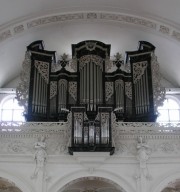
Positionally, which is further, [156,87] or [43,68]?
[43,68]

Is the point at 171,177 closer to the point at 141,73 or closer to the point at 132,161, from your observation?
the point at 132,161

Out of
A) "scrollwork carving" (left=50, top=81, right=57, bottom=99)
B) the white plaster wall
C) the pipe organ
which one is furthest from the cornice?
the white plaster wall

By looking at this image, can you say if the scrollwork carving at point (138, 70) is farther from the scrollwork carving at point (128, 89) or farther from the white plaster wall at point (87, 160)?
the white plaster wall at point (87, 160)

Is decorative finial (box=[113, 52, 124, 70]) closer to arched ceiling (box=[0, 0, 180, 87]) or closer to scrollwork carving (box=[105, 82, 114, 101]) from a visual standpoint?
scrollwork carving (box=[105, 82, 114, 101])

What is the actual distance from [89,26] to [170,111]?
513 centimetres

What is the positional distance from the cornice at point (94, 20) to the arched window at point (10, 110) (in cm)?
320

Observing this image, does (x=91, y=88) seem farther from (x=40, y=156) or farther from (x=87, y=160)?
(x=40, y=156)

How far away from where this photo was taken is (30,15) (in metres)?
19.0

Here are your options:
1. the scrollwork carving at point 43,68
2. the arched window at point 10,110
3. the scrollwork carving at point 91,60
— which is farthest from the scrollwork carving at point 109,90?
the arched window at point 10,110

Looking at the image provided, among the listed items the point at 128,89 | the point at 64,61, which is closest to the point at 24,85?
the point at 64,61

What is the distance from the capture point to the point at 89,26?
20.0m

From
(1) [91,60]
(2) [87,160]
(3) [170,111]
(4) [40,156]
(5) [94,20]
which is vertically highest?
(5) [94,20]

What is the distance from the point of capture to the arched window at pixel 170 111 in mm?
21031

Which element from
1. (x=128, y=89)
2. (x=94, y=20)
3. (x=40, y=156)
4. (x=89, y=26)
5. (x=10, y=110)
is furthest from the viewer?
(x=10, y=110)
